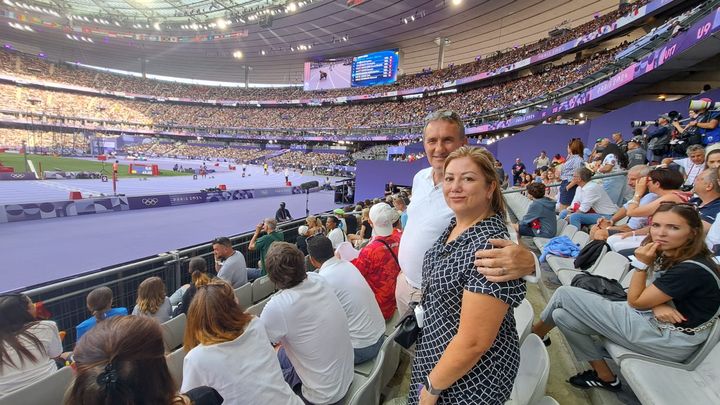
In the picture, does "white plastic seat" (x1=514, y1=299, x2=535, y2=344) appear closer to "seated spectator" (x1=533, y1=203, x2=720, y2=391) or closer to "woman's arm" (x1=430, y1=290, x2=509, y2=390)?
"seated spectator" (x1=533, y1=203, x2=720, y2=391)

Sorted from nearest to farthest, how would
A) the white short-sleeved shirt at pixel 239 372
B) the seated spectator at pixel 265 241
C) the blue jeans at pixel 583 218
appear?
the white short-sleeved shirt at pixel 239 372, the blue jeans at pixel 583 218, the seated spectator at pixel 265 241

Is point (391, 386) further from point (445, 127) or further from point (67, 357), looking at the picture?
point (67, 357)

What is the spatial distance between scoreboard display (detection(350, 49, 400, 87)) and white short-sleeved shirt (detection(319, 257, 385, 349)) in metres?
34.2

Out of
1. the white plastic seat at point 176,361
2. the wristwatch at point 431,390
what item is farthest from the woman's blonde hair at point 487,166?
the white plastic seat at point 176,361

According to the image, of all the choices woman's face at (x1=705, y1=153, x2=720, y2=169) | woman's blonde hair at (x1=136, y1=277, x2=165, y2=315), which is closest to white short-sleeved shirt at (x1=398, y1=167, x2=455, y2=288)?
woman's blonde hair at (x1=136, y1=277, x2=165, y2=315)

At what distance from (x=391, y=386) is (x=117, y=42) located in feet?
175

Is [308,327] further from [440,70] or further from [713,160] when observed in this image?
[440,70]

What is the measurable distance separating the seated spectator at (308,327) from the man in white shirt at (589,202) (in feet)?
13.3

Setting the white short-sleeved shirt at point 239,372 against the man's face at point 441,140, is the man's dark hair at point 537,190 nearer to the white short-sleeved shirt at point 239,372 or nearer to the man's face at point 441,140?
the man's face at point 441,140

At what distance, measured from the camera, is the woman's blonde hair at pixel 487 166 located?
1110mm

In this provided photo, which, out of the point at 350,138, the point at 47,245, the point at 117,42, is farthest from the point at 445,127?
the point at 117,42

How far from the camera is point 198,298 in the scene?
1.53 meters

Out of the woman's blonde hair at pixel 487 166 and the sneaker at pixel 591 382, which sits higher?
the woman's blonde hair at pixel 487 166

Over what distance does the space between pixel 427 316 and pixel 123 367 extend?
1.01 m
